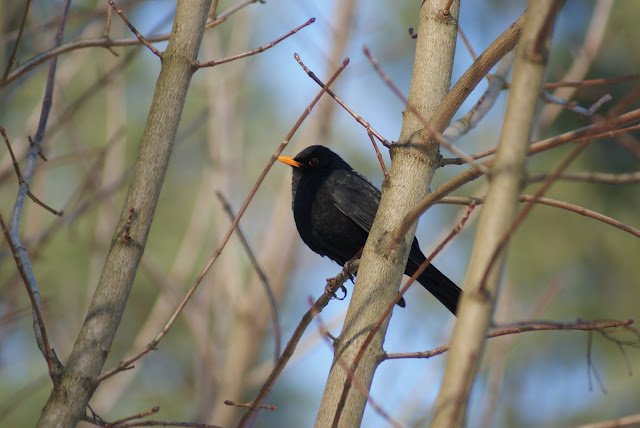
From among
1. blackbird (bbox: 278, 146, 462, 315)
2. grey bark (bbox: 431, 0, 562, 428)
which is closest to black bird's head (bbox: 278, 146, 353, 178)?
blackbird (bbox: 278, 146, 462, 315)

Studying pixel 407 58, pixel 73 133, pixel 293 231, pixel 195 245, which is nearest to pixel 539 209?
pixel 407 58

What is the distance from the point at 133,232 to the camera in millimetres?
2230

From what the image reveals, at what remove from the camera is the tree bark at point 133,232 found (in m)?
2.03

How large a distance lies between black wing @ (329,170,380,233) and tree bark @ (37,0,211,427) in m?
2.24

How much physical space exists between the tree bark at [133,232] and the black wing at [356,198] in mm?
2244

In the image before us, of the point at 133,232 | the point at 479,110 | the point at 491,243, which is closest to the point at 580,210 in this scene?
the point at 479,110

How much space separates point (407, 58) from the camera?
11.5 meters

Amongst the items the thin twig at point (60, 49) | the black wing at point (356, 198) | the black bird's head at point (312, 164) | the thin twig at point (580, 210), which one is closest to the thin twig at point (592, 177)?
the thin twig at point (580, 210)

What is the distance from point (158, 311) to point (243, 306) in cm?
71

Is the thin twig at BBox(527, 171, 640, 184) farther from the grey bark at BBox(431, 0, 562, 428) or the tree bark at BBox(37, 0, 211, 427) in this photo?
the tree bark at BBox(37, 0, 211, 427)

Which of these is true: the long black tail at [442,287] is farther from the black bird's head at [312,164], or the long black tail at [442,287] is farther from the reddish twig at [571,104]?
the reddish twig at [571,104]

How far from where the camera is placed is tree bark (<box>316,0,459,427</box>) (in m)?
2.05

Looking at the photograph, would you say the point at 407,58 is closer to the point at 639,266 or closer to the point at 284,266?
the point at 639,266

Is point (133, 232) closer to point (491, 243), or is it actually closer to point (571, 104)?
point (491, 243)
